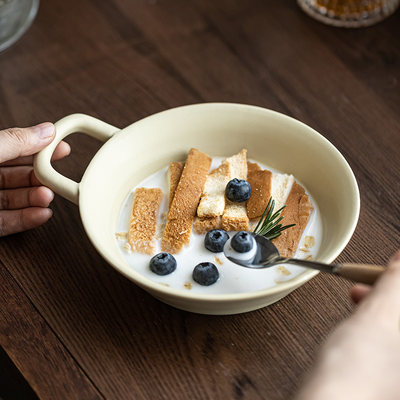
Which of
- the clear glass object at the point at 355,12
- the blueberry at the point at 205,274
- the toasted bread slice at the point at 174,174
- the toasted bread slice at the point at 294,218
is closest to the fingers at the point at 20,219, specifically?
the toasted bread slice at the point at 174,174

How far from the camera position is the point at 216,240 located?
98 centimetres

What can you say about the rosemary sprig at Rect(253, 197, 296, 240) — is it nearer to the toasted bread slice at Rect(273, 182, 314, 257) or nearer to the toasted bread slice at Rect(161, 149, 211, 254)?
the toasted bread slice at Rect(273, 182, 314, 257)

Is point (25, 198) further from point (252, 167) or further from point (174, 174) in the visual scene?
point (252, 167)

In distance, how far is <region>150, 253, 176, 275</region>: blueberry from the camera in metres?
0.95

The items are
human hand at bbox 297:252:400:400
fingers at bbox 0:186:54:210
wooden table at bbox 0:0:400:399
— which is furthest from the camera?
fingers at bbox 0:186:54:210

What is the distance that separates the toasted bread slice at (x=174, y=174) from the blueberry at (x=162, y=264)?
0.50 ft

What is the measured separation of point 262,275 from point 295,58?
749 mm

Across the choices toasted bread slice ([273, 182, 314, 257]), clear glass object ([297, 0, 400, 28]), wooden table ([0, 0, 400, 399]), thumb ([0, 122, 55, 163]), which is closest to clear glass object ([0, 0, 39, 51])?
wooden table ([0, 0, 400, 399])

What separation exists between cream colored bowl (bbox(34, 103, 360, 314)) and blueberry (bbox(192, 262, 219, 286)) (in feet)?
0.16

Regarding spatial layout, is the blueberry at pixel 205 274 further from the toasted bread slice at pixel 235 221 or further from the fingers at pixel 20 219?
the fingers at pixel 20 219

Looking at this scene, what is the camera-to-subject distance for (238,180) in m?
1.05

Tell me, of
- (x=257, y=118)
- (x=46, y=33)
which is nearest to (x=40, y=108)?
(x=46, y=33)

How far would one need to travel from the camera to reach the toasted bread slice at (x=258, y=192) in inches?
41.1

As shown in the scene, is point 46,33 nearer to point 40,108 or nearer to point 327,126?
point 40,108
